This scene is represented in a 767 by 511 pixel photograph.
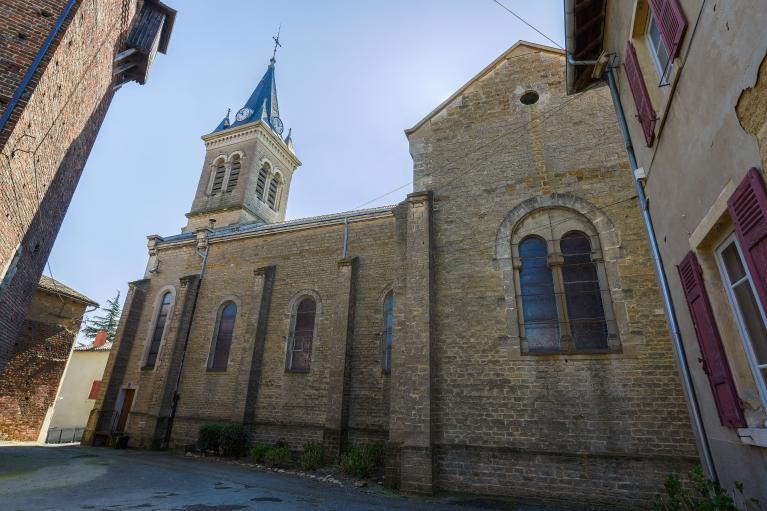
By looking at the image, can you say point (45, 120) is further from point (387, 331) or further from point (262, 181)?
point (262, 181)

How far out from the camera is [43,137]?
785cm

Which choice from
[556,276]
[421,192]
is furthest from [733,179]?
[421,192]

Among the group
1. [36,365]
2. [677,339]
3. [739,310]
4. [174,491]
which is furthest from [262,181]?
[739,310]

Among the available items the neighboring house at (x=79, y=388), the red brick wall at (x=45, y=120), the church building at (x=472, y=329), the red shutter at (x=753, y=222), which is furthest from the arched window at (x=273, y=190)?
the red shutter at (x=753, y=222)

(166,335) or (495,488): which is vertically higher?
(166,335)

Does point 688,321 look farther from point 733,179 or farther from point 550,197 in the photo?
point 550,197

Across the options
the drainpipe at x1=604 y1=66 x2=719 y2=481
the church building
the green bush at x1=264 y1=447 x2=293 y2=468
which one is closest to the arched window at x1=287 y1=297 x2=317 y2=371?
the church building

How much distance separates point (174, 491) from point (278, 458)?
14.9 ft

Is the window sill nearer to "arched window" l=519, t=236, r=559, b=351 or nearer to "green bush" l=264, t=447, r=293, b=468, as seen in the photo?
"arched window" l=519, t=236, r=559, b=351

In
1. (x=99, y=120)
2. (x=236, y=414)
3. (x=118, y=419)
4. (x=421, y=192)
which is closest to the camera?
(x=421, y=192)

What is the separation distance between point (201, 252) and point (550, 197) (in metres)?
14.6

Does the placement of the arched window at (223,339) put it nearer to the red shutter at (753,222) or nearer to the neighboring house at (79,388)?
the neighboring house at (79,388)

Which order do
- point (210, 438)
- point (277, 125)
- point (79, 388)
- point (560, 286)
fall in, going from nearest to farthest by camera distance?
1. point (560, 286)
2. point (210, 438)
3. point (79, 388)
4. point (277, 125)

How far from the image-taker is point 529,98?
10.8 m
